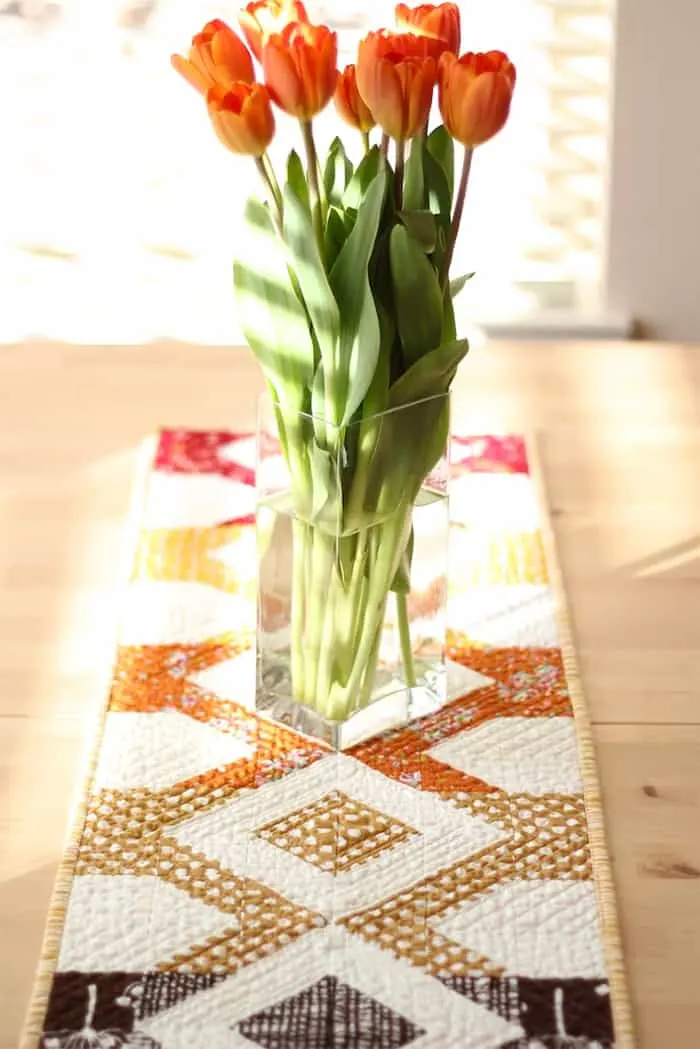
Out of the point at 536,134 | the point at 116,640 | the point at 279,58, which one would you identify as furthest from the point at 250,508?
the point at 536,134

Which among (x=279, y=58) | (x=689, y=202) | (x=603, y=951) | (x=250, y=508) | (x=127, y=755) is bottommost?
(x=603, y=951)

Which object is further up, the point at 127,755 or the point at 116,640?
the point at 116,640

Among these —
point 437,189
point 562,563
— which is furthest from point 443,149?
point 562,563

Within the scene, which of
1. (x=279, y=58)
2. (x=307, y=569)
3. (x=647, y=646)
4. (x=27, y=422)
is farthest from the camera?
(x=27, y=422)

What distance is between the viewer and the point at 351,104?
3.20 feet

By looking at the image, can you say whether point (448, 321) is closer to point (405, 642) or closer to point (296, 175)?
point (296, 175)

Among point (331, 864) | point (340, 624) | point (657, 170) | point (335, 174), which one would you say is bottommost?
point (331, 864)

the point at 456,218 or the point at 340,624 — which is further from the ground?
the point at 456,218

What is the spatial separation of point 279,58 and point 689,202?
1862 millimetres

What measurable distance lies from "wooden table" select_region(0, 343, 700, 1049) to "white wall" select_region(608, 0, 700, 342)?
92cm

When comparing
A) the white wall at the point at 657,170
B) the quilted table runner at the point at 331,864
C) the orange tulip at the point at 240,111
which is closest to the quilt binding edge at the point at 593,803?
the quilted table runner at the point at 331,864

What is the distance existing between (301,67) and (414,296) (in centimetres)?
15

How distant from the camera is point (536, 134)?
8.61 ft

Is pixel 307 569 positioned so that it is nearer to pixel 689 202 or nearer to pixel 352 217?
pixel 352 217
